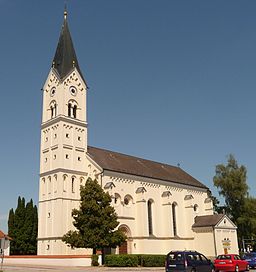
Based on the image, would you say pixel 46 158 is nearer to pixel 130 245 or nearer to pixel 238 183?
pixel 130 245

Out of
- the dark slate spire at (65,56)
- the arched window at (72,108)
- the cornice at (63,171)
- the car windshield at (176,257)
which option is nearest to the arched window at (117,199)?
the cornice at (63,171)

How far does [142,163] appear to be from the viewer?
58812 mm

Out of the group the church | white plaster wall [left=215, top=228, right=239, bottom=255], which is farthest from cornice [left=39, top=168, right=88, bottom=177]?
white plaster wall [left=215, top=228, right=239, bottom=255]

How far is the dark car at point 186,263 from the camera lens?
21.7 metres

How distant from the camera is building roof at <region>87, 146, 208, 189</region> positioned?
162 feet

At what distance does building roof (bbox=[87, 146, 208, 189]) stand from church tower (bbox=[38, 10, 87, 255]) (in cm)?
301

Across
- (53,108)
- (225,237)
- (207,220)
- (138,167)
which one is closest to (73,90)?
(53,108)

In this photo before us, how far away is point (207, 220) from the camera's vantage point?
183 ft

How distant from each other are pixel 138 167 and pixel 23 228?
66.0 feet

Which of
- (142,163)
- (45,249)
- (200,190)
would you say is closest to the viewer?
(45,249)

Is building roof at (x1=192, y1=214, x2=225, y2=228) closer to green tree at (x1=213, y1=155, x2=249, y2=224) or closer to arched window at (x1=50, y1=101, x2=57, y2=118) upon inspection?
green tree at (x1=213, y1=155, x2=249, y2=224)

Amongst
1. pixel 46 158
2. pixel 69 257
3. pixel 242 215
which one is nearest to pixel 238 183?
pixel 242 215

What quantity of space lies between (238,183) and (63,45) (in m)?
38.9

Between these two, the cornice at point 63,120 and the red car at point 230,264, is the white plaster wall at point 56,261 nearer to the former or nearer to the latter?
the red car at point 230,264
